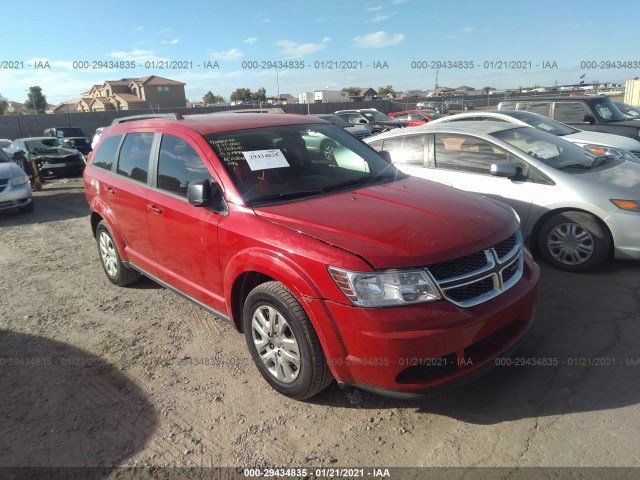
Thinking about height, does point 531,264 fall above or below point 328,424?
above

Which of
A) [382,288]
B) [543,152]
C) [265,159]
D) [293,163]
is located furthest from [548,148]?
[382,288]

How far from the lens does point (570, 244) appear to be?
4688 mm

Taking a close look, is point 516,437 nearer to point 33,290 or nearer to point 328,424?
point 328,424

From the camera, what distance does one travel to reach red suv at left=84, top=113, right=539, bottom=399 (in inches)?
96.1

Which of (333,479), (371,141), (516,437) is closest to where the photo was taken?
(333,479)

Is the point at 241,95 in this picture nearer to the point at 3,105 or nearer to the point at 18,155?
the point at 3,105

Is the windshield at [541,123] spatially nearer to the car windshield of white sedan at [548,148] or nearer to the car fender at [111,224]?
the car windshield of white sedan at [548,148]

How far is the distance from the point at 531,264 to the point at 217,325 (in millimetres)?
2656

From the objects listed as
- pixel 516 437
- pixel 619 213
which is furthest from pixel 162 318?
pixel 619 213

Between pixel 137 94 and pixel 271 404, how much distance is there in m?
63.7

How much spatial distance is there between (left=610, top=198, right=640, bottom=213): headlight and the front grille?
227 cm

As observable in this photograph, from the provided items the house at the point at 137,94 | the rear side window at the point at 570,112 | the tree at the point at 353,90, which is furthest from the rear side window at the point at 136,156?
the tree at the point at 353,90

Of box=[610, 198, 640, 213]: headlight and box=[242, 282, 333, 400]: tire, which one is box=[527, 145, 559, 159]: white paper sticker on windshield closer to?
box=[610, 198, 640, 213]: headlight

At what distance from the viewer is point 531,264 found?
318cm
